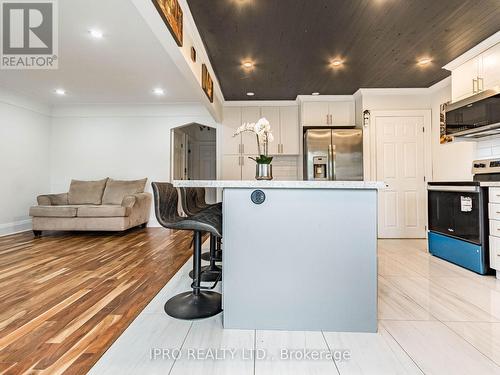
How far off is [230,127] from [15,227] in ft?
13.9

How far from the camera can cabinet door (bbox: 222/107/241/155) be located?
537 centimetres

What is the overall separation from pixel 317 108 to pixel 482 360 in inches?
172

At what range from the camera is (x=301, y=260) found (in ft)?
5.25

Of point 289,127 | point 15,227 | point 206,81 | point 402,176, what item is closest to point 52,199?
point 15,227

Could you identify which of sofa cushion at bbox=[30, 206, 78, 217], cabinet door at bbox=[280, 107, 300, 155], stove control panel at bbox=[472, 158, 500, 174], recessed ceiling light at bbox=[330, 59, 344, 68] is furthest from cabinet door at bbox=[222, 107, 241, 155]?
stove control panel at bbox=[472, 158, 500, 174]

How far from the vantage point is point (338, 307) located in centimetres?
158

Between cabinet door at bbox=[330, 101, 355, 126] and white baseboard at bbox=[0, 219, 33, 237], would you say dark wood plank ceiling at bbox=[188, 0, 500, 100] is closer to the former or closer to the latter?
cabinet door at bbox=[330, 101, 355, 126]

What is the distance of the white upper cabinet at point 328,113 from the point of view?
16.5 ft

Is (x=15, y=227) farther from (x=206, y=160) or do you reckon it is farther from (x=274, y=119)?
(x=274, y=119)

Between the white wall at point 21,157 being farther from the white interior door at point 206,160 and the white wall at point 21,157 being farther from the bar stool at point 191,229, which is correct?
the bar stool at point 191,229

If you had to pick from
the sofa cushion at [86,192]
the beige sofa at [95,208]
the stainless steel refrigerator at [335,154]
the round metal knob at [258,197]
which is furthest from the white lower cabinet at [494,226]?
the sofa cushion at [86,192]

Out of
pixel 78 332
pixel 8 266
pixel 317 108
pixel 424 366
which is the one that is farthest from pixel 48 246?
pixel 317 108

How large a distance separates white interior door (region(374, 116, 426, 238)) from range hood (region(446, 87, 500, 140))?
3.55ft

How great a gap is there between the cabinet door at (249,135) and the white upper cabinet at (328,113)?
93cm
